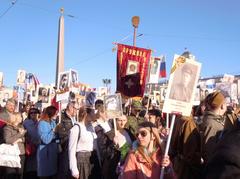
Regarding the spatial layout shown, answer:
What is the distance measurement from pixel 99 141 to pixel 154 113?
1345 mm

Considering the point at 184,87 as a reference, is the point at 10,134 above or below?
below

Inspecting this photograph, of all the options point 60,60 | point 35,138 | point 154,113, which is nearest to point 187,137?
point 154,113

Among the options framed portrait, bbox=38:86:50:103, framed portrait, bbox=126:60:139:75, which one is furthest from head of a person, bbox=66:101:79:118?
framed portrait, bbox=38:86:50:103

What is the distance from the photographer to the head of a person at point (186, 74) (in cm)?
411

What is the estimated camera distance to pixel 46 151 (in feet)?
23.1

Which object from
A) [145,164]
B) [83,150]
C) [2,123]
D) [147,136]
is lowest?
[83,150]

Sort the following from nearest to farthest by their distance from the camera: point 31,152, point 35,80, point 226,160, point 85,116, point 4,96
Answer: point 226,160
point 85,116
point 31,152
point 35,80
point 4,96

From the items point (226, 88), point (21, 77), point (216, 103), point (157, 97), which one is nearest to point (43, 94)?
point (21, 77)

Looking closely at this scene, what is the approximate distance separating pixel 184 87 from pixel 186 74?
0.47 ft

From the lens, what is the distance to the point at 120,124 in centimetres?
596

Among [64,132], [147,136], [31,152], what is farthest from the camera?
[31,152]

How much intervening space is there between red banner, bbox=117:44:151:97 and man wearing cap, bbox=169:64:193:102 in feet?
13.0

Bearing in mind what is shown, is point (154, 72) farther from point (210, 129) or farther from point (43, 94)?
point (210, 129)

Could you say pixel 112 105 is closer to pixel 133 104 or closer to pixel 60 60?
pixel 133 104
